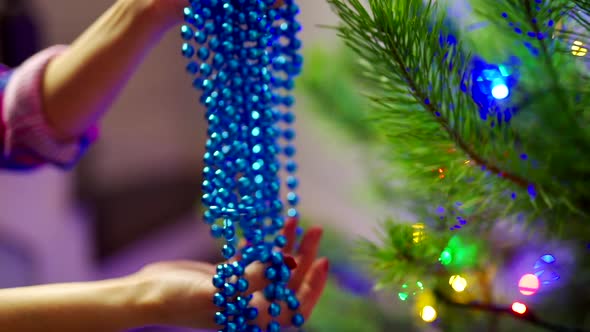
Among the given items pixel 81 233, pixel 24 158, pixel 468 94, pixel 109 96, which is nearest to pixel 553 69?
pixel 468 94

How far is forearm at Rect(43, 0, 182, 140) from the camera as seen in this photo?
364 mm

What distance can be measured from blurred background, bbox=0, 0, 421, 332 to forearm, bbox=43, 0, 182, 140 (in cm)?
21

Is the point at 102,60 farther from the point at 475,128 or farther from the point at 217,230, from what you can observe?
the point at 475,128

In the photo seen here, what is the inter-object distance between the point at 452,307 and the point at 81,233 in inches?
35.7

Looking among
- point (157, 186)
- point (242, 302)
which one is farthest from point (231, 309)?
point (157, 186)

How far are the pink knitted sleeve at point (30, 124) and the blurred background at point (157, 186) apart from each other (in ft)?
0.57

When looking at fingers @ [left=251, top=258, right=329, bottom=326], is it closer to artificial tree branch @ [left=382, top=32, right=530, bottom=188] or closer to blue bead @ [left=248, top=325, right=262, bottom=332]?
blue bead @ [left=248, top=325, right=262, bottom=332]

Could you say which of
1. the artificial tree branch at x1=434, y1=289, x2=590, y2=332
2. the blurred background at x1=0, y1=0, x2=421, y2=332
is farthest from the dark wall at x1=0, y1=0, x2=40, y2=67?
the artificial tree branch at x1=434, y1=289, x2=590, y2=332

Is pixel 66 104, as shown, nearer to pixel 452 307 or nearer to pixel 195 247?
pixel 452 307

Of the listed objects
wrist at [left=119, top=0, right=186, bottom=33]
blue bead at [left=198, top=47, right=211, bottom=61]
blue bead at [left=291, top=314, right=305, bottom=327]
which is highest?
wrist at [left=119, top=0, right=186, bottom=33]

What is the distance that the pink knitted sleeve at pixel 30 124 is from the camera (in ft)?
1.36

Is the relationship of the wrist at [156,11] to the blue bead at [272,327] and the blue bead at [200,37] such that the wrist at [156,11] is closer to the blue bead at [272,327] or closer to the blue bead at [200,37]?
the blue bead at [200,37]

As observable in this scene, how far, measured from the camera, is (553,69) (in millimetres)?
352

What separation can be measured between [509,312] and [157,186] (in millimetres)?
1128
